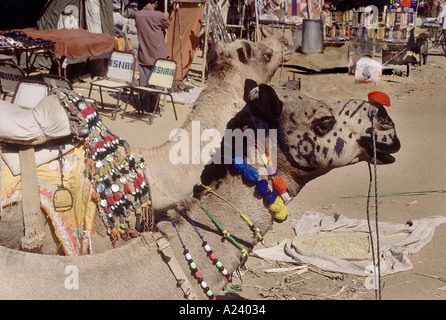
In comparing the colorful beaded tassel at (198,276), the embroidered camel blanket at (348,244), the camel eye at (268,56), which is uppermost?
the camel eye at (268,56)

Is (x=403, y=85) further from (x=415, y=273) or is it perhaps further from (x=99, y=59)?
(x=415, y=273)

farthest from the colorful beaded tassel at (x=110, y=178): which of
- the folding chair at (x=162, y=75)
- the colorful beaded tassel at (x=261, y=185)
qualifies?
the folding chair at (x=162, y=75)

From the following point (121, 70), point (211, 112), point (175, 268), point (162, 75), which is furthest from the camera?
point (121, 70)

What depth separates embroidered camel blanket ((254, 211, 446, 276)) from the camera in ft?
19.3

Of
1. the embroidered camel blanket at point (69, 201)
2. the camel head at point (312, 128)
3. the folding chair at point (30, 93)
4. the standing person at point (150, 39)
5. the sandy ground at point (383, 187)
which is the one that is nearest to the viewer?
the camel head at point (312, 128)

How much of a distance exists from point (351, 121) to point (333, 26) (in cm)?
1879

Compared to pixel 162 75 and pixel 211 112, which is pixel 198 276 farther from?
pixel 162 75

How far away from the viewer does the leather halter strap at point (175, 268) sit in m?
2.47

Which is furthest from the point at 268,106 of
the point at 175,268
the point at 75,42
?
the point at 75,42

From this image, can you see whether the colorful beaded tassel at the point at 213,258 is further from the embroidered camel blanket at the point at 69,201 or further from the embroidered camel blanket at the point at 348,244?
the embroidered camel blanket at the point at 348,244

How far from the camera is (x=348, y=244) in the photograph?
21.0 feet

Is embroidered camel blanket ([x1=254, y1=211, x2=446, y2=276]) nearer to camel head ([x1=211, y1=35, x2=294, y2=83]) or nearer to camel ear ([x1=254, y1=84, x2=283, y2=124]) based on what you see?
camel head ([x1=211, y1=35, x2=294, y2=83])

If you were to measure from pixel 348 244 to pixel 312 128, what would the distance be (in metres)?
3.88
